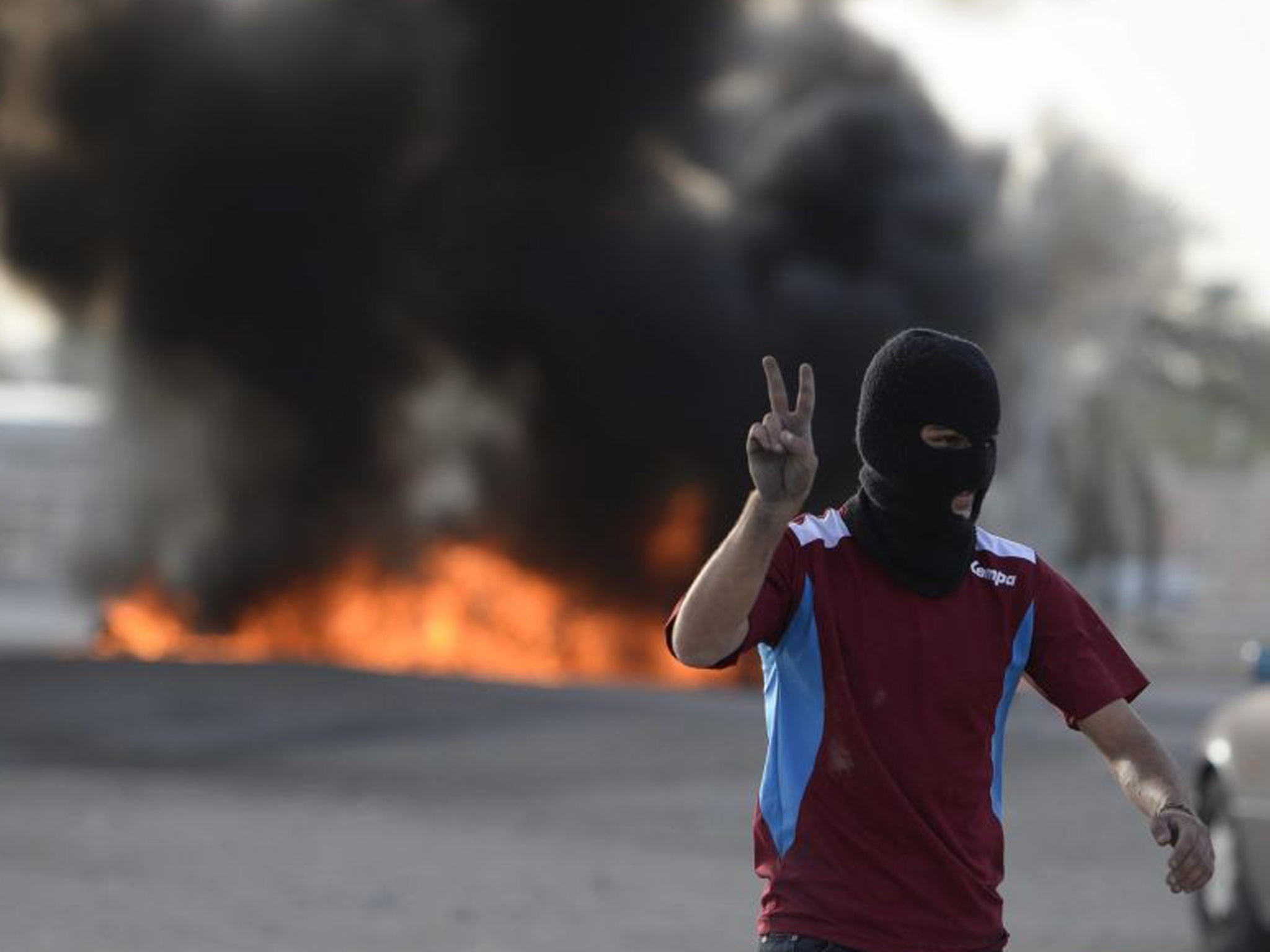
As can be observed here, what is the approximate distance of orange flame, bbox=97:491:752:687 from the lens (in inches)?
1089

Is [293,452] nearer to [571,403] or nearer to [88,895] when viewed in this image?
[571,403]

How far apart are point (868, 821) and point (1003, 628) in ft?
1.18

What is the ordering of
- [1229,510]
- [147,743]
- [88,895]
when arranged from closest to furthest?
[88,895] < [147,743] < [1229,510]

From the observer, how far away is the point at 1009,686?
3.68 metres

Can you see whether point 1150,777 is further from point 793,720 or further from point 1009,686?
point 793,720

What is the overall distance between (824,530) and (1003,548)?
29 centimetres

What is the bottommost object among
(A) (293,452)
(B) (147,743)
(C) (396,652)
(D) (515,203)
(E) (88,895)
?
(E) (88,895)

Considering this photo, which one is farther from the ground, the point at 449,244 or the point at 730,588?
the point at 449,244

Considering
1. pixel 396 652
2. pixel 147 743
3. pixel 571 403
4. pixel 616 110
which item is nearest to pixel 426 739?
pixel 147 743

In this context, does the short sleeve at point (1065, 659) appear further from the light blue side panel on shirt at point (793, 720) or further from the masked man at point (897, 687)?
the light blue side panel on shirt at point (793, 720)

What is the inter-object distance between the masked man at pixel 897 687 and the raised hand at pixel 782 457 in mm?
218

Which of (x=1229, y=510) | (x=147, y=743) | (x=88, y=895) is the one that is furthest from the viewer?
(x=1229, y=510)

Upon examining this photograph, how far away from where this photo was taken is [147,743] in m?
17.5

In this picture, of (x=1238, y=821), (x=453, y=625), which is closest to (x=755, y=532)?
(x=1238, y=821)
